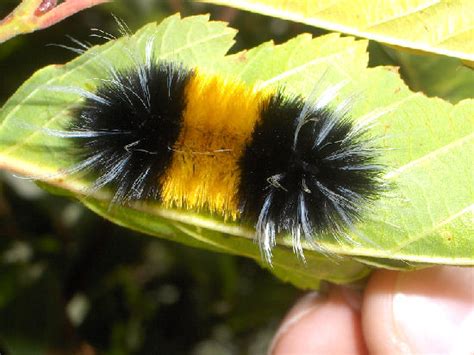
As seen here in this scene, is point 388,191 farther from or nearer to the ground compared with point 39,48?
nearer to the ground

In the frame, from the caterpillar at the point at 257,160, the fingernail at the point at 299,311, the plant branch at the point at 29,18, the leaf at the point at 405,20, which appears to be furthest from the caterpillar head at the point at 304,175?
the fingernail at the point at 299,311

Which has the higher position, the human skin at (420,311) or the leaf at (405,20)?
the leaf at (405,20)

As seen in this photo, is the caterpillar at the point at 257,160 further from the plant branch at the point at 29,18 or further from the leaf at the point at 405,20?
the plant branch at the point at 29,18

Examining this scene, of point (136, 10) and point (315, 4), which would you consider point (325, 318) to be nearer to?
point (315, 4)

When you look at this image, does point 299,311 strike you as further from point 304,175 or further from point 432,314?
point 304,175

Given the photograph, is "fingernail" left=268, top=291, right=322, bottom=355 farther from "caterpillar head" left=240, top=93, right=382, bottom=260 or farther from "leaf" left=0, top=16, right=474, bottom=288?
"caterpillar head" left=240, top=93, right=382, bottom=260

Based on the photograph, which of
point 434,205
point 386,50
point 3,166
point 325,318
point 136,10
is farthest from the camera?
point 136,10

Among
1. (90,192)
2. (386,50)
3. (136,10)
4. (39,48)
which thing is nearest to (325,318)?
(386,50)
